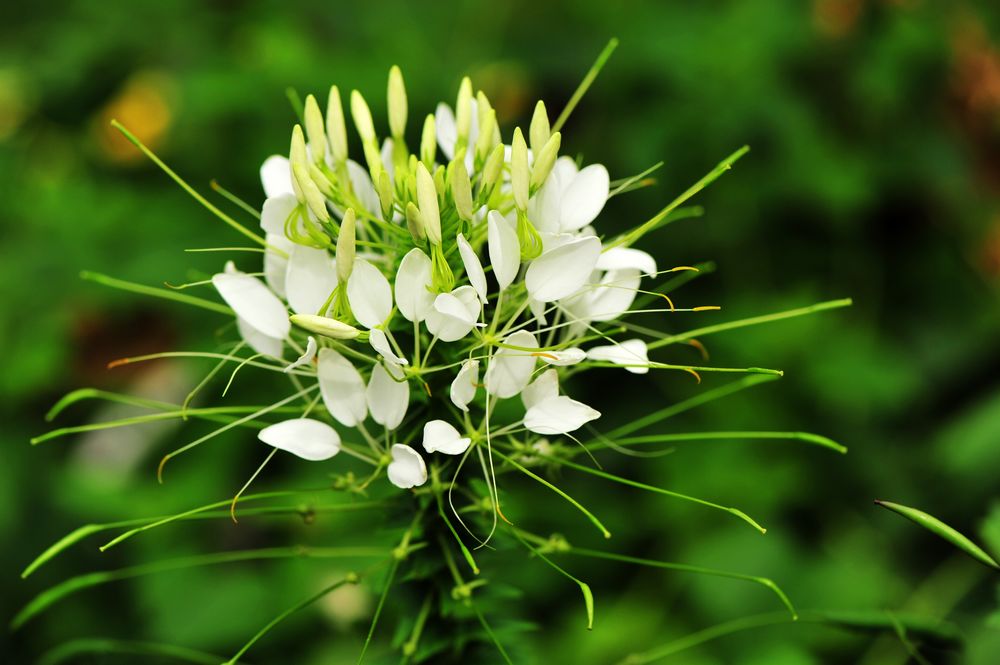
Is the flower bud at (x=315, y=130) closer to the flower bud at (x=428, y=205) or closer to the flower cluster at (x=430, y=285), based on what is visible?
the flower cluster at (x=430, y=285)

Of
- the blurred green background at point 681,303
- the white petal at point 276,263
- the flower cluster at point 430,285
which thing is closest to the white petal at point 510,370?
the flower cluster at point 430,285

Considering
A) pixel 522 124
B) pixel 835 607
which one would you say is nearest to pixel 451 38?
pixel 522 124

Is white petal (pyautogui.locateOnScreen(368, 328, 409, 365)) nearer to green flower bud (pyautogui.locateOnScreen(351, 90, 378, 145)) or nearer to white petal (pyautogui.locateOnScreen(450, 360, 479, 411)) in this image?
white petal (pyautogui.locateOnScreen(450, 360, 479, 411))

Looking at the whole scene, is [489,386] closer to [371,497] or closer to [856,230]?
[371,497]

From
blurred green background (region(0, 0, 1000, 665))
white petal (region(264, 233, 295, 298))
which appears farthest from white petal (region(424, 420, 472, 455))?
blurred green background (region(0, 0, 1000, 665))

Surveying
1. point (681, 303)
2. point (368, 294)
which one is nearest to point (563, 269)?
point (368, 294)
